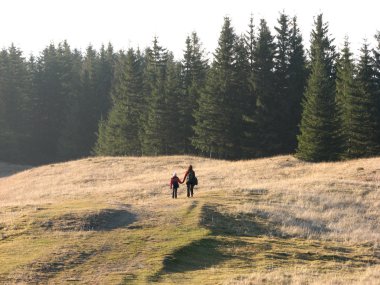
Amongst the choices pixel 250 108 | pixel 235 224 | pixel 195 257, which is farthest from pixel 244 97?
pixel 195 257

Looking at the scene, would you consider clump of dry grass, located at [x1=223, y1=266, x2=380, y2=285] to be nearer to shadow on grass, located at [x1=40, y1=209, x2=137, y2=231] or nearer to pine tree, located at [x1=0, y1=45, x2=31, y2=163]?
shadow on grass, located at [x1=40, y1=209, x2=137, y2=231]

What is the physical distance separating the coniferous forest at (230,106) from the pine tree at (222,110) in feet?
0.40

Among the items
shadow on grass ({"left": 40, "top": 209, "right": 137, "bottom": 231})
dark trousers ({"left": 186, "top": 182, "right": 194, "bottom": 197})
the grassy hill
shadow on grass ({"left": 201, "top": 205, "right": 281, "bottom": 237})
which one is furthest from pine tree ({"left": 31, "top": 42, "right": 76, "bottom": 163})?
shadow on grass ({"left": 201, "top": 205, "right": 281, "bottom": 237})

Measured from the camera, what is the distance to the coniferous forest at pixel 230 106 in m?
51.6

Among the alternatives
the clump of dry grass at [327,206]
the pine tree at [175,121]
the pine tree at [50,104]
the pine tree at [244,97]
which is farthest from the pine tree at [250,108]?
the pine tree at [50,104]

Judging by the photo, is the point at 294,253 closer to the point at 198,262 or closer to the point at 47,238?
the point at 198,262

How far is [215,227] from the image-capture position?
23219 mm

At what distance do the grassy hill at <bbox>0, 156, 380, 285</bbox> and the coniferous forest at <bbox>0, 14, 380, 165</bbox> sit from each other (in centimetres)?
1402

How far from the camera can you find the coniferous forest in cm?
5162

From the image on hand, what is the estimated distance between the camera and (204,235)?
21656 millimetres

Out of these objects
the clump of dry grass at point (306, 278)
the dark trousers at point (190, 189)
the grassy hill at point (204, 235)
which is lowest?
the clump of dry grass at point (306, 278)

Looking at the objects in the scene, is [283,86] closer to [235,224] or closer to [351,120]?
[351,120]

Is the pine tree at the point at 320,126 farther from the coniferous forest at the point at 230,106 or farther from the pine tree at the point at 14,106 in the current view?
the pine tree at the point at 14,106

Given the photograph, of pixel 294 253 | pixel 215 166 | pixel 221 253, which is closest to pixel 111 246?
pixel 221 253
